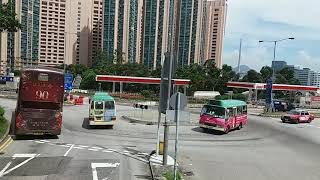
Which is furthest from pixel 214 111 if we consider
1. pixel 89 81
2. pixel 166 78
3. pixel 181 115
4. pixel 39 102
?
pixel 89 81

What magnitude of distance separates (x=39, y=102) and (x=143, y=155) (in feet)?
24.5

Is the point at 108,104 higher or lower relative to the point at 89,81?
higher

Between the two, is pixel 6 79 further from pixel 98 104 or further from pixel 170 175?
pixel 170 175

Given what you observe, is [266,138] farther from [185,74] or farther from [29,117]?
[185,74]

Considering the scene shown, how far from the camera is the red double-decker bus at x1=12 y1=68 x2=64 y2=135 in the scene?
23.4 metres

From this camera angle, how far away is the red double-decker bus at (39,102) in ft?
76.9

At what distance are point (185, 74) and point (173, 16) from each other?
282 ft

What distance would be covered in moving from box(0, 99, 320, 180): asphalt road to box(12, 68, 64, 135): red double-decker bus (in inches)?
31.3

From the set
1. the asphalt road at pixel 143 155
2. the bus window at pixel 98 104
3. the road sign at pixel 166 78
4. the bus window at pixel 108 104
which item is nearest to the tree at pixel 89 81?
the asphalt road at pixel 143 155

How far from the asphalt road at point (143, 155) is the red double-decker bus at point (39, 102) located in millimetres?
795

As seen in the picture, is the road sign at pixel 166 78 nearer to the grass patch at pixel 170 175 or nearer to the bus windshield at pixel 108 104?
the grass patch at pixel 170 175

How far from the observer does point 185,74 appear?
10394 centimetres

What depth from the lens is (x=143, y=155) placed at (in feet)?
67.1

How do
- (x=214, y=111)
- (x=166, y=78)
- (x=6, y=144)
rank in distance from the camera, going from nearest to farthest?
(x=166, y=78), (x=6, y=144), (x=214, y=111)
